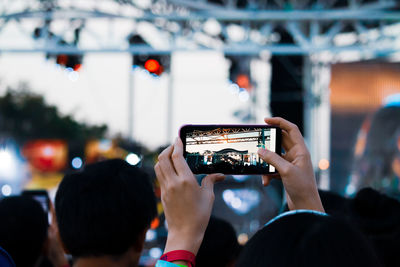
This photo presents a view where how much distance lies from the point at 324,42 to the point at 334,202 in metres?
6.76

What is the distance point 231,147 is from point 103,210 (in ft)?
1.19

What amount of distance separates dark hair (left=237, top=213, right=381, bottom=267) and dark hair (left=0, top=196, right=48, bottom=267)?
1.33 meters

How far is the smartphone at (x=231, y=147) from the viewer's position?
4.39 ft

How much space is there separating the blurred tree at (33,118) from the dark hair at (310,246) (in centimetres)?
3734

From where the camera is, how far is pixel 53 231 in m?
2.03

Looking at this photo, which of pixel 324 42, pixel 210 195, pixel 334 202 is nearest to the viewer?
pixel 210 195

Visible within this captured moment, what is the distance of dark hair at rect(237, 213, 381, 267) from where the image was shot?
74cm

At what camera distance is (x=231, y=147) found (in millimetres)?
1360

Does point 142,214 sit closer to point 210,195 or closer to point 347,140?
point 210,195

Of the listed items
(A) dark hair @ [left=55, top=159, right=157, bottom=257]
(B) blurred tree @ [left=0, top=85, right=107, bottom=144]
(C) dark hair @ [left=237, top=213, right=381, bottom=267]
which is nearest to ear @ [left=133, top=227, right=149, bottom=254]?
(A) dark hair @ [left=55, top=159, right=157, bottom=257]

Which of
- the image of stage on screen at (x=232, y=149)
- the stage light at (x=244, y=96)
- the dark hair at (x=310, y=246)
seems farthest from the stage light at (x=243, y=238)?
the dark hair at (x=310, y=246)

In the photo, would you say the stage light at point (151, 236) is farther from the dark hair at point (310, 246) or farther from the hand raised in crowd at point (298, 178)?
the dark hair at point (310, 246)

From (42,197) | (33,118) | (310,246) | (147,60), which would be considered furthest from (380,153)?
(33,118)

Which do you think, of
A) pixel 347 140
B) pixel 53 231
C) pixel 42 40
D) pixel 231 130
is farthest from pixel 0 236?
pixel 347 140
